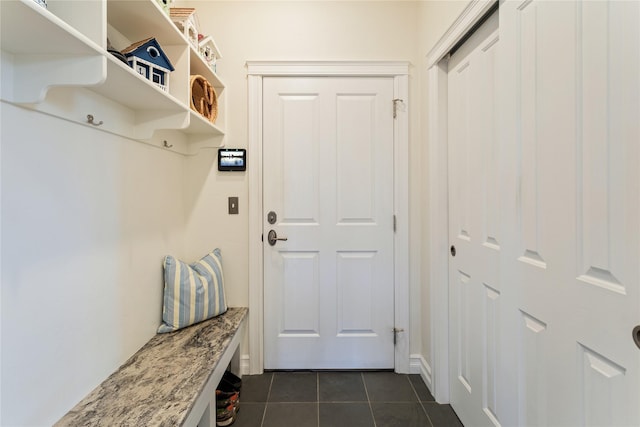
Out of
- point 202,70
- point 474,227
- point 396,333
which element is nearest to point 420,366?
point 396,333

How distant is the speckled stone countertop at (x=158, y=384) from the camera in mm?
960

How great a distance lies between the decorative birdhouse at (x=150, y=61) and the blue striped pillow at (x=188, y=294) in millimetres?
921

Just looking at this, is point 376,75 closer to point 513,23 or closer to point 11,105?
point 513,23

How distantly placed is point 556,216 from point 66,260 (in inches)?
63.8

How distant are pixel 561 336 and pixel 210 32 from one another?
8.01 ft

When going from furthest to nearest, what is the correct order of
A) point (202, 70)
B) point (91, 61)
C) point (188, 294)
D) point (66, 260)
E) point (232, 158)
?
point (232, 158) → point (202, 70) → point (188, 294) → point (66, 260) → point (91, 61)

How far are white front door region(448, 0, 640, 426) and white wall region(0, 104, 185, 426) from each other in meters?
1.60

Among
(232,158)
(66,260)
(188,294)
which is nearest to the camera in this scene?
(66,260)

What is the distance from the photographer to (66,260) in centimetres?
97

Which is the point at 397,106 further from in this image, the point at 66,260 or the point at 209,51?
the point at 66,260

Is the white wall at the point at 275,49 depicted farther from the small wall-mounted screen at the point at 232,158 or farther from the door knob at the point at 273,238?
the door knob at the point at 273,238

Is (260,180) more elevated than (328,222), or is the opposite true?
(260,180)

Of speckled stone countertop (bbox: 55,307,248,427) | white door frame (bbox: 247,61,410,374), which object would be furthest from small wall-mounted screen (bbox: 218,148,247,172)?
speckled stone countertop (bbox: 55,307,248,427)

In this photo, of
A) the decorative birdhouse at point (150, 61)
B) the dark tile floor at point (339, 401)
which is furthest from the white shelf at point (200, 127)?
the dark tile floor at point (339, 401)
